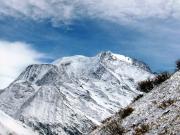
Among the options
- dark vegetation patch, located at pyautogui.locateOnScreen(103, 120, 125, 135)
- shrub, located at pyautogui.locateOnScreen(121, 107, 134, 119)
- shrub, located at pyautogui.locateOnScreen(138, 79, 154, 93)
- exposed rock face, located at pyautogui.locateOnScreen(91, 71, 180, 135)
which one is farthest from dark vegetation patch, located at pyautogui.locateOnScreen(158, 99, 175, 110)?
shrub, located at pyautogui.locateOnScreen(138, 79, 154, 93)

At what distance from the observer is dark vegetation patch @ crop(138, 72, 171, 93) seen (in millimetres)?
29541

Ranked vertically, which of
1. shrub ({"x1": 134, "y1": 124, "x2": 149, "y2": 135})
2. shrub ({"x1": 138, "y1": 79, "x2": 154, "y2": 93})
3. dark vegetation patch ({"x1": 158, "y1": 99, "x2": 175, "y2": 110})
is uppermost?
shrub ({"x1": 138, "y1": 79, "x2": 154, "y2": 93})

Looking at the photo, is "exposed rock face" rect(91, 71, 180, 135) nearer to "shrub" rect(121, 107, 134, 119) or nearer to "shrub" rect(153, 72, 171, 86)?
"shrub" rect(121, 107, 134, 119)

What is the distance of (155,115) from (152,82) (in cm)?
633

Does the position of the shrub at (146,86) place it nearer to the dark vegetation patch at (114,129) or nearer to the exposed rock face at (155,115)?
the exposed rock face at (155,115)

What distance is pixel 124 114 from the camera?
2797 cm

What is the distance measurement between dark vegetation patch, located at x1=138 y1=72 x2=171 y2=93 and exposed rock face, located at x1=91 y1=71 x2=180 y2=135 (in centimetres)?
120

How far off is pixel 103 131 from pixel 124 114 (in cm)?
141

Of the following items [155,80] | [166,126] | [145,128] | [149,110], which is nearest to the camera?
[166,126]

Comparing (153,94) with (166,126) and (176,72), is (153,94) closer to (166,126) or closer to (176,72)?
(176,72)

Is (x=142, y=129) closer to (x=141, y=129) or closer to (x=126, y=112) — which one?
(x=141, y=129)

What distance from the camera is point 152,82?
30422 mm

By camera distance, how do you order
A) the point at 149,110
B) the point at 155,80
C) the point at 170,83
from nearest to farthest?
the point at 149,110
the point at 170,83
the point at 155,80

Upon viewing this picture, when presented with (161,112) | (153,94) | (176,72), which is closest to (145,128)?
(161,112)
